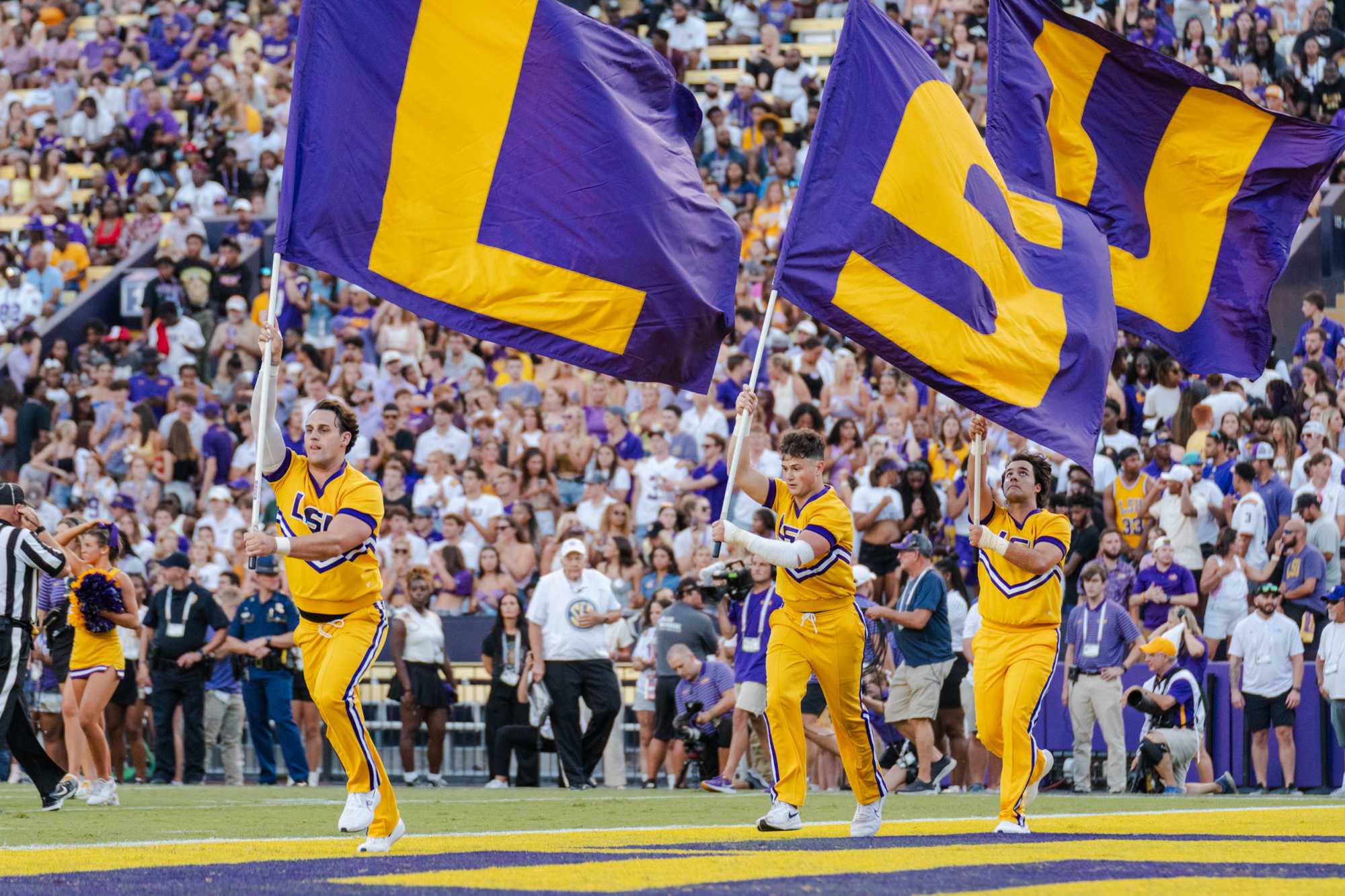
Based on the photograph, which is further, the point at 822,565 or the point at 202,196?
the point at 202,196

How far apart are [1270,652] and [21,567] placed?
9.76 meters

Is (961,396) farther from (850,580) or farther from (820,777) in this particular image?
(820,777)

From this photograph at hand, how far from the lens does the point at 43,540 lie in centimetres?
1385

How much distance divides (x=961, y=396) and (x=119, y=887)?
521 centimetres

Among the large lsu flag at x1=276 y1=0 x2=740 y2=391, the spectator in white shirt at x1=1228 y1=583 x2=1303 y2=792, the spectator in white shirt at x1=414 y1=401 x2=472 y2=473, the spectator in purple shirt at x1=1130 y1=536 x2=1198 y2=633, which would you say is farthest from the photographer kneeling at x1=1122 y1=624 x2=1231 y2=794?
the spectator in white shirt at x1=414 y1=401 x2=472 y2=473

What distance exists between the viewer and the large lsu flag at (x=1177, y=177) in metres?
12.2

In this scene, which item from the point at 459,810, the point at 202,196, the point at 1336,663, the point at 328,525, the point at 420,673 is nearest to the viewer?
the point at 328,525

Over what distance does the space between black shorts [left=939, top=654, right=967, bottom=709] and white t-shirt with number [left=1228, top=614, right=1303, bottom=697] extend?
7.42 ft

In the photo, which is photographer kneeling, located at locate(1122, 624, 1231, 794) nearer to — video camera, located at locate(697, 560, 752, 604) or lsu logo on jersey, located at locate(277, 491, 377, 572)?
video camera, located at locate(697, 560, 752, 604)

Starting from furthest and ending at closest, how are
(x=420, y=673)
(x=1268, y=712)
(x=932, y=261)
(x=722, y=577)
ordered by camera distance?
(x=420, y=673), (x=1268, y=712), (x=932, y=261), (x=722, y=577)

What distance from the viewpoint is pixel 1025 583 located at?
35.6ft

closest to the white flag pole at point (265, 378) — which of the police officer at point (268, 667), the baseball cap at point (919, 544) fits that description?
the baseball cap at point (919, 544)

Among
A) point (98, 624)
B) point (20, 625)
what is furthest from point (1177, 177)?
point (98, 624)

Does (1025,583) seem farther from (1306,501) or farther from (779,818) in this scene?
(1306,501)
